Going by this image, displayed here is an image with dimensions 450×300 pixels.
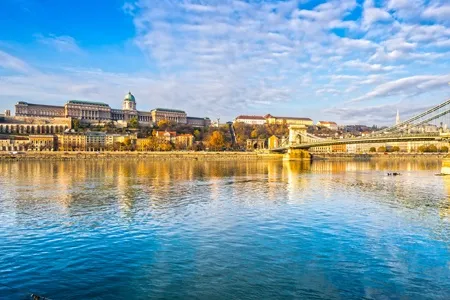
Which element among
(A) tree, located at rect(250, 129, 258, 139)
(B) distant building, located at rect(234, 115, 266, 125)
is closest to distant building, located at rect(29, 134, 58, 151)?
(A) tree, located at rect(250, 129, 258, 139)

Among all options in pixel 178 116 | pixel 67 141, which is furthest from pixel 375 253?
pixel 178 116

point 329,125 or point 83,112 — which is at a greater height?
point 83,112

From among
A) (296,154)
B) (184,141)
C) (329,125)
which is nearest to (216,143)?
(184,141)

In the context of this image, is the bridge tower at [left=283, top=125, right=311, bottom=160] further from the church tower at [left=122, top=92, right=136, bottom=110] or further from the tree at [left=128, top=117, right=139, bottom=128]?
the church tower at [left=122, top=92, right=136, bottom=110]

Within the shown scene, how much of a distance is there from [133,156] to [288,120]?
9426 centimetres

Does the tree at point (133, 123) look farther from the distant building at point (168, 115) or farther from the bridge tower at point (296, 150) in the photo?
the bridge tower at point (296, 150)

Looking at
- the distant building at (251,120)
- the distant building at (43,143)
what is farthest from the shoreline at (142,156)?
the distant building at (251,120)

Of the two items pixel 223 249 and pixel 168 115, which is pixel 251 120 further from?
pixel 223 249

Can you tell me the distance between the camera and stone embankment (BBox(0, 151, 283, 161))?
74.1 meters

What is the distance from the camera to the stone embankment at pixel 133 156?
74.1 meters

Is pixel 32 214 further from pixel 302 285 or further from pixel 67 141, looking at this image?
pixel 67 141

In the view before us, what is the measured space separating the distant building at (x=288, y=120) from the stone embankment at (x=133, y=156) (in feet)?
242

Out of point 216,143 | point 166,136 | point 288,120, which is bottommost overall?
point 216,143

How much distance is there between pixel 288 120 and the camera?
162 meters
